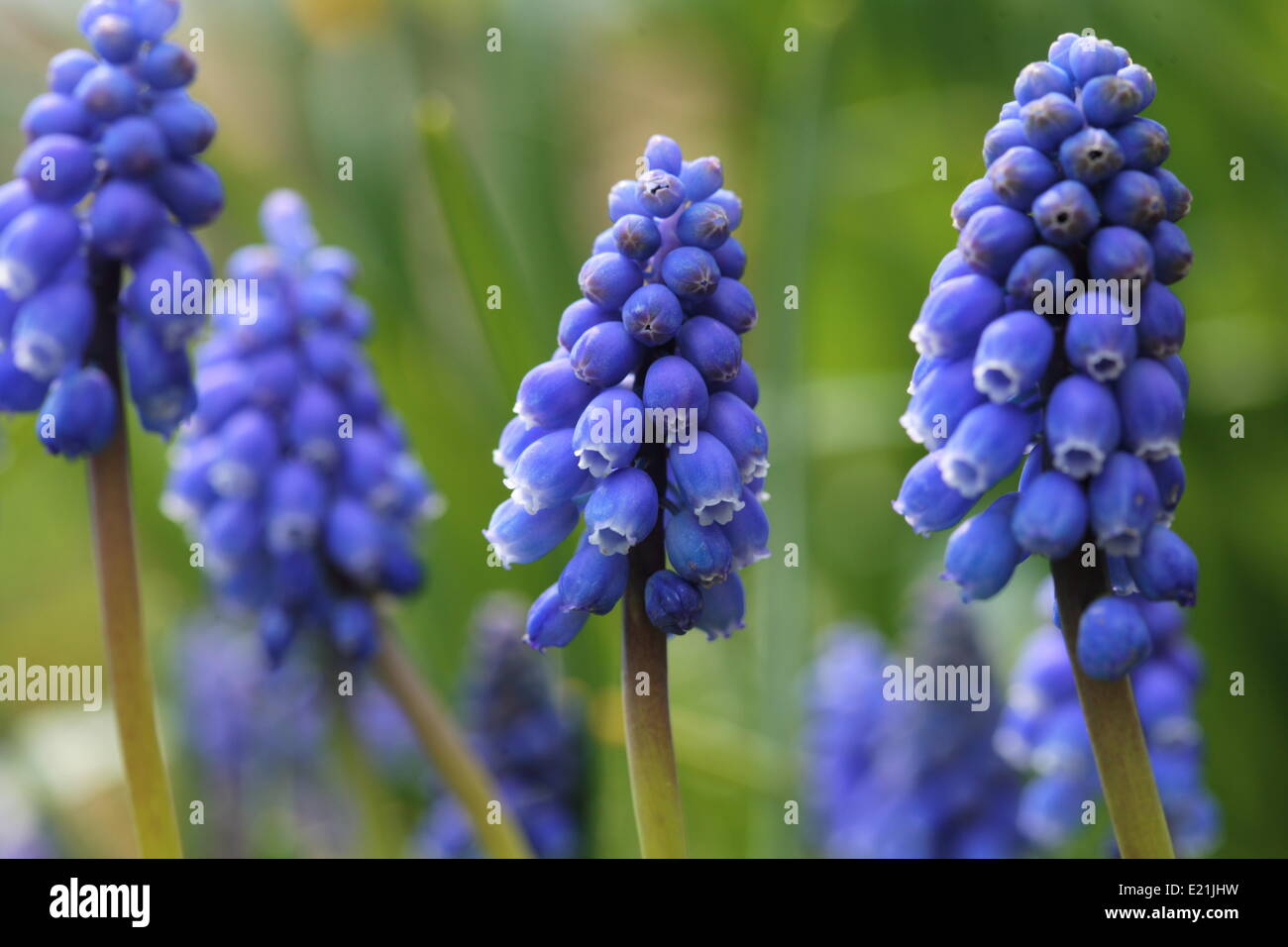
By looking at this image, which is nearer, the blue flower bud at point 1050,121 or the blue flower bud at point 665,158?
the blue flower bud at point 1050,121

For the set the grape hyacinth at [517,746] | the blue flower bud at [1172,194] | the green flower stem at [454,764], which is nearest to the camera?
the blue flower bud at [1172,194]

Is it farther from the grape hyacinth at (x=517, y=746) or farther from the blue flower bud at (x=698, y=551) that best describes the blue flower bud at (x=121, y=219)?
the grape hyacinth at (x=517, y=746)

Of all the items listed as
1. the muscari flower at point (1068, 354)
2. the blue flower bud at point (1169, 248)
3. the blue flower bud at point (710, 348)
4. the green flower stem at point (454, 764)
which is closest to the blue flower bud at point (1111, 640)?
the muscari flower at point (1068, 354)

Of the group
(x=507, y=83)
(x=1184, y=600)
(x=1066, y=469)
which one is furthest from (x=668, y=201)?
(x=507, y=83)

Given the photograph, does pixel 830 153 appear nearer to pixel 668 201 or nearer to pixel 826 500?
pixel 826 500

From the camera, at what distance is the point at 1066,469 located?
156cm

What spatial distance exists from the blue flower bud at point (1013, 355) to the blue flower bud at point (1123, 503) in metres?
0.13

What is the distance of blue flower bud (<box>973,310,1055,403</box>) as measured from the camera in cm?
153

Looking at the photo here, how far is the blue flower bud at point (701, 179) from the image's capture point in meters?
1.76

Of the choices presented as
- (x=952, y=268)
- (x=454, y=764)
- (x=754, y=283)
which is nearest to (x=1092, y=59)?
(x=952, y=268)

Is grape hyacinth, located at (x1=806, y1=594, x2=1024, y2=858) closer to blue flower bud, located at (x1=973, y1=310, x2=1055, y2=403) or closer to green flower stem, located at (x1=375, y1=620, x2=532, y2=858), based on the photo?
green flower stem, located at (x1=375, y1=620, x2=532, y2=858)

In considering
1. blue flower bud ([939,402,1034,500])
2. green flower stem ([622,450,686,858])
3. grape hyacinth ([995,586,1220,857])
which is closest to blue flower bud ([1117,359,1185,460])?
blue flower bud ([939,402,1034,500])

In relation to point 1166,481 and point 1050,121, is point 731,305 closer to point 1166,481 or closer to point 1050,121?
point 1050,121
